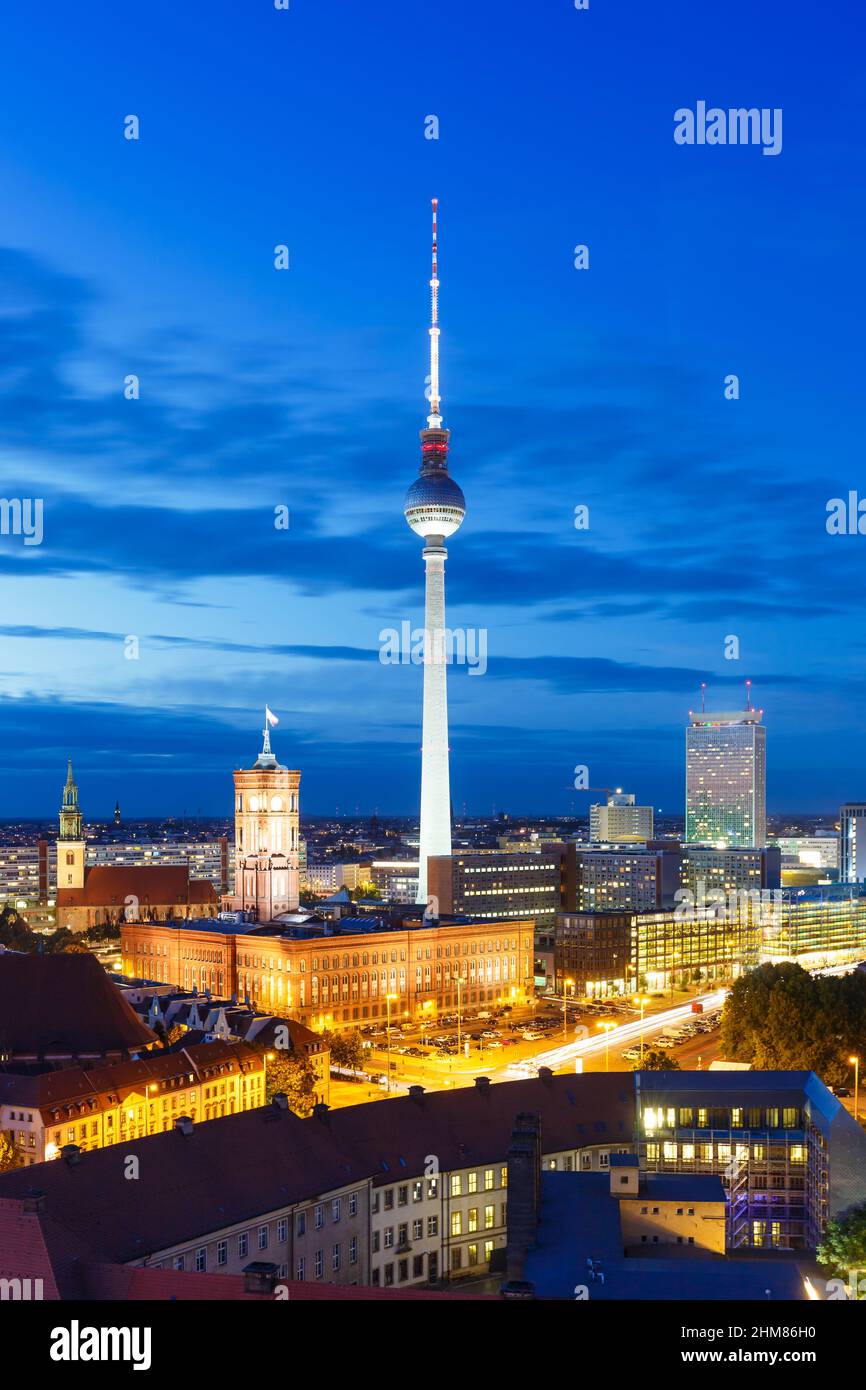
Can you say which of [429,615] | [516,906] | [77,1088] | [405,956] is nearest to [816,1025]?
[77,1088]

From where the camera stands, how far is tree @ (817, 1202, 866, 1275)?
36688mm

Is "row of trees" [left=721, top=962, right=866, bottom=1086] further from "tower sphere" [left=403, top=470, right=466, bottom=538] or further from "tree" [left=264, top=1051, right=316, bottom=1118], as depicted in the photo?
"tower sphere" [left=403, top=470, right=466, bottom=538]

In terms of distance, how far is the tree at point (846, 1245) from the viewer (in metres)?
36.7

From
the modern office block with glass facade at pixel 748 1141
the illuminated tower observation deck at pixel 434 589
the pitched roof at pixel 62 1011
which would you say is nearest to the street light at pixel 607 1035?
the modern office block with glass facade at pixel 748 1141

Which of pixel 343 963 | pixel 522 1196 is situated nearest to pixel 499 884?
pixel 343 963

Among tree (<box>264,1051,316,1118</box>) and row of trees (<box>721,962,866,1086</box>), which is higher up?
row of trees (<box>721,962,866,1086</box>)

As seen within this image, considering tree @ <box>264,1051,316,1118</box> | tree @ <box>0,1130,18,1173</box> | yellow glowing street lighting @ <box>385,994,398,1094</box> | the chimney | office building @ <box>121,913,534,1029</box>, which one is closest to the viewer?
the chimney

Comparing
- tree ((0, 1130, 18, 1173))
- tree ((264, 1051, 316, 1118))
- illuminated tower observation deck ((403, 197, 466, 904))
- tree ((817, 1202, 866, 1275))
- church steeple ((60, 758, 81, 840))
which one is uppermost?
illuminated tower observation deck ((403, 197, 466, 904))

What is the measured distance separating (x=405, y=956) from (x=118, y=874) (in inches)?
2197

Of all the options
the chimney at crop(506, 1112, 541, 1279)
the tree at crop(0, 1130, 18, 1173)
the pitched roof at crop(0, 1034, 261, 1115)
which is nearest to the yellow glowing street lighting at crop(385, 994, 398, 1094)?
the pitched roof at crop(0, 1034, 261, 1115)

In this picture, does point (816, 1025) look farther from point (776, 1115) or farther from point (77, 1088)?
point (77, 1088)

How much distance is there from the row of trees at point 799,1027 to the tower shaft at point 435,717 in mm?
83783

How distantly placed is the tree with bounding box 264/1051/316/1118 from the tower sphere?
321ft
